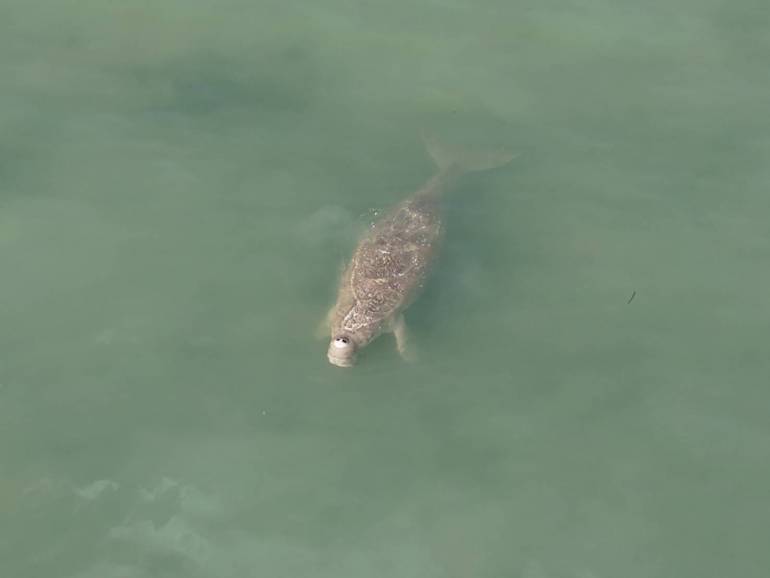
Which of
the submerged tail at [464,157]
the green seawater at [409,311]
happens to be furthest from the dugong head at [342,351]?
the submerged tail at [464,157]

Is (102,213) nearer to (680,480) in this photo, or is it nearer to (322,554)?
(322,554)

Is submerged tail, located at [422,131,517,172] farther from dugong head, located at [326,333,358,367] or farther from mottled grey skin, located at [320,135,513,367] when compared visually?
dugong head, located at [326,333,358,367]

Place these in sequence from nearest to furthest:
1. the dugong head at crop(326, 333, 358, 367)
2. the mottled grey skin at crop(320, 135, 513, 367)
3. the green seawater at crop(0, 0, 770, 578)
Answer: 1. the green seawater at crop(0, 0, 770, 578)
2. the dugong head at crop(326, 333, 358, 367)
3. the mottled grey skin at crop(320, 135, 513, 367)

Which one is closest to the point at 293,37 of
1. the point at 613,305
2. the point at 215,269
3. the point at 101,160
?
the point at 101,160

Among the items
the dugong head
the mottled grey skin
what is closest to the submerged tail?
the mottled grey skin

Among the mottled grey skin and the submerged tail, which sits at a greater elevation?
the submerged tail

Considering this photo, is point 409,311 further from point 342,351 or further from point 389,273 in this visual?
point 342,351
